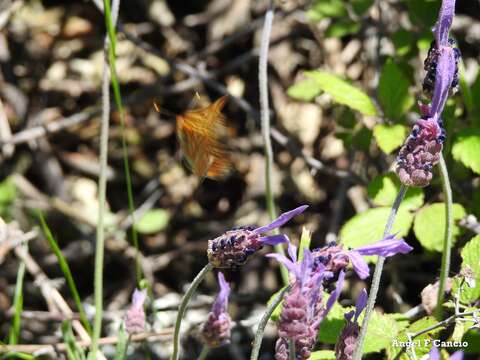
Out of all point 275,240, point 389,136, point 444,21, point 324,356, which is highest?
point 444,21

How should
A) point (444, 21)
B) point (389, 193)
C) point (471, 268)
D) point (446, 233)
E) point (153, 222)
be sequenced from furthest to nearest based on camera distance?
1. point (153, 222)
2. point (389, 193)
3. point (471, 268)
4. point (446, 233)
5. point (444, 21)

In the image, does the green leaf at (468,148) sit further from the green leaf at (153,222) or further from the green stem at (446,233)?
the green leaf at (153,222)

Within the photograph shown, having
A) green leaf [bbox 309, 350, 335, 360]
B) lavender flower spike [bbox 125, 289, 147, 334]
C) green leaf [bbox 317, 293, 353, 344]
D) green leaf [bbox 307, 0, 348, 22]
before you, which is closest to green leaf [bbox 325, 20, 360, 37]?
green leaf [bbox 307, 0, 348, 22]

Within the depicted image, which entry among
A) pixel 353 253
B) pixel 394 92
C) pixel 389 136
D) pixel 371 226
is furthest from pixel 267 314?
pixel 394 92

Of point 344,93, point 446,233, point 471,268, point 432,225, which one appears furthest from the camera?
point 344,93

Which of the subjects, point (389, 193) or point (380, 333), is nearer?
point (380, 333)

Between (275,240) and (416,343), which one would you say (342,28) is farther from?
(275,240)

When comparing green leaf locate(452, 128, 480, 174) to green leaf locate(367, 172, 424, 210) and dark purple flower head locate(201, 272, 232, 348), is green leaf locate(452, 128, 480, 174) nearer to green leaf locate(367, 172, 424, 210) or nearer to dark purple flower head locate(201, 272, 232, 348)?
green leaf locate(367, 172, 424, 210)

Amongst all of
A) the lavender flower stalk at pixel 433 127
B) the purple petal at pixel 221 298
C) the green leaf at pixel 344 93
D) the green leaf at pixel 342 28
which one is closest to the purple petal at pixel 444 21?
the lavender flower stalk at pixel 433 127
